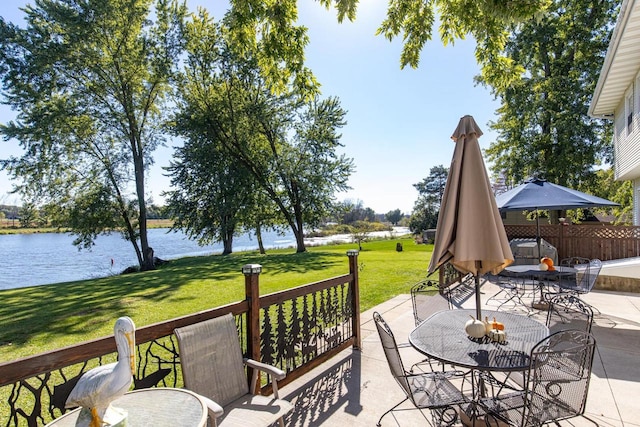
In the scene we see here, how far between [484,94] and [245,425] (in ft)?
65.7

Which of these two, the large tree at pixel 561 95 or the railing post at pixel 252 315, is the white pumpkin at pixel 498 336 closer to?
the railing post at pixel 252 315

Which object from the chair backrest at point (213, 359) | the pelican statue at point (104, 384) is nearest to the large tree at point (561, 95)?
the chair backrest at point (213, 359)

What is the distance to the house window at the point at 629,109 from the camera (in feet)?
30.7

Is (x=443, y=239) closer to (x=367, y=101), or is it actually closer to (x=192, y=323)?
(x=192, y=323)

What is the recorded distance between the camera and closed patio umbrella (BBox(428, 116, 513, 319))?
104 inches

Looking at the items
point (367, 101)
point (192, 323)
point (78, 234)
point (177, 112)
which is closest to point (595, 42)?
point (367, 101)

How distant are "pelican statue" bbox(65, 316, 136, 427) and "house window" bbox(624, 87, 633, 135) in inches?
525

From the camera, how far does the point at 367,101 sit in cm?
1140

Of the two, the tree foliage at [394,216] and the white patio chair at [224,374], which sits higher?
the tree foliage at [394,216]

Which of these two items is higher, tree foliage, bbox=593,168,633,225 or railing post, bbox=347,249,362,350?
tree foliage, bbox=593,168,633,225

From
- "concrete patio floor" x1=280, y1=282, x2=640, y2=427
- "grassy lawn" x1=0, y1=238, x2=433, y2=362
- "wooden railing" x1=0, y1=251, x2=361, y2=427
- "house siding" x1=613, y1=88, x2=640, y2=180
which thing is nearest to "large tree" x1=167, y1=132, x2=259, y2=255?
"grassy lawn" x1=0, y1=238, x2=433, y2=362

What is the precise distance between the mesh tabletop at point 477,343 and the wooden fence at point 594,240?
335 inches

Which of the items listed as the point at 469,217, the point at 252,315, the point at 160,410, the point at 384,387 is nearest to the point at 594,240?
the point at 469,217

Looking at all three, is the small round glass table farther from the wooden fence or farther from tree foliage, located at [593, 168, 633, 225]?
tree foliage, located at [593, 168, 633, 225]
